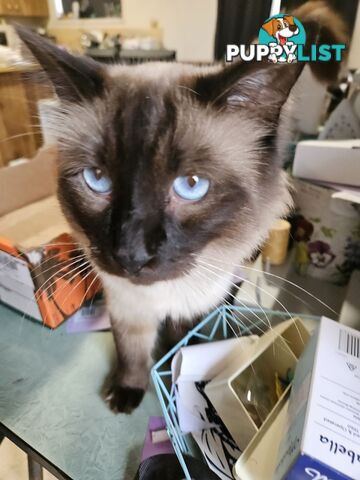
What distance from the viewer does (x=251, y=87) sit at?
0.50m

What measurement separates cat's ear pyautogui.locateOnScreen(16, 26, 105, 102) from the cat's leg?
49 cm

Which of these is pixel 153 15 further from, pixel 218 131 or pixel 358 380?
pixel 358 380

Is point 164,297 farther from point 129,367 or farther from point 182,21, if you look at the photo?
point 182,21

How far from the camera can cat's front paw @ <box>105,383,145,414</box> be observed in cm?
75

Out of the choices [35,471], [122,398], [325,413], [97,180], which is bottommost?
[35,471]

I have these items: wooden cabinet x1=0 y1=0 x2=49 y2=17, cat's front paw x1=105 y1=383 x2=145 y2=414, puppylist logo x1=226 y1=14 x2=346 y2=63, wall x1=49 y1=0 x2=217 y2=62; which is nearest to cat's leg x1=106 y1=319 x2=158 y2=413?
cat's front paw x1=105 y1=383 x2=145 y2=414

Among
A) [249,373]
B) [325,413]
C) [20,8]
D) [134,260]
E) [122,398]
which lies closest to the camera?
[325,413]

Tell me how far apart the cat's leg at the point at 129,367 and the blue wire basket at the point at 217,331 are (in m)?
0.05

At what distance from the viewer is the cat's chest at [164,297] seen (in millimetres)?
713

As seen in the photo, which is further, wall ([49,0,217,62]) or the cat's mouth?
wall ([49,0,217,62])

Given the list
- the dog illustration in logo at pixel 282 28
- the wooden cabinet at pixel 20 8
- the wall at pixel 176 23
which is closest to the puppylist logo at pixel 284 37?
the dog illustration in logo at pixel 282 28

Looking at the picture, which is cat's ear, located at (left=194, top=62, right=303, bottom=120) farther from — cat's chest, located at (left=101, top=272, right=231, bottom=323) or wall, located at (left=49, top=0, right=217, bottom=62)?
wall, located at (left=49, top=0, right=217, bottom=62)

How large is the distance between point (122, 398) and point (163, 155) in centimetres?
53

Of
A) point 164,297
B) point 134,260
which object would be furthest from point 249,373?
point 134,260
